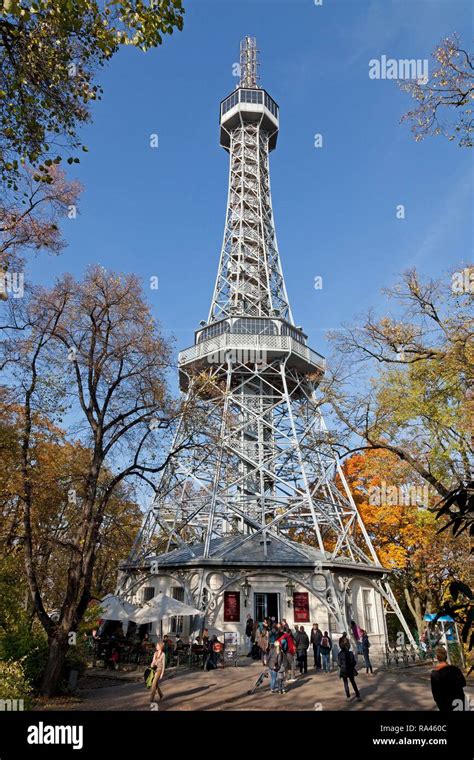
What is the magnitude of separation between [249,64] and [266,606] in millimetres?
52866

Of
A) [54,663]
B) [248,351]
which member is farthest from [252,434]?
[54,663]

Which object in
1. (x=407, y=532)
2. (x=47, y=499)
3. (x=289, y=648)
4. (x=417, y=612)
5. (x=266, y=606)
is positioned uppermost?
(x=47, y=499)

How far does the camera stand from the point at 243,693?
13898 mm

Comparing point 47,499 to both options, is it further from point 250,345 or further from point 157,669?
point 250,345

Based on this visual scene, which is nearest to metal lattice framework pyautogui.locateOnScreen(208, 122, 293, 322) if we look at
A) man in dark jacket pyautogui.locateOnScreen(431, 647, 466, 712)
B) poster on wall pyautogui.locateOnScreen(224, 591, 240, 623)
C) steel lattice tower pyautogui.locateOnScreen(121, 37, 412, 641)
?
steel lattice tower pyautogui.locateOnScreen(121, 37, 412, 641)

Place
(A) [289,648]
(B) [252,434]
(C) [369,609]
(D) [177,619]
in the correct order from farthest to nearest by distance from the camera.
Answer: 1. (B) [252,434]
2. (C) [369,609]
3. (D) [177,619]
4. (A) [289,648]

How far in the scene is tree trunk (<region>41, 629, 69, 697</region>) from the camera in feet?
42.7

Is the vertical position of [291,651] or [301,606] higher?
[301,606]

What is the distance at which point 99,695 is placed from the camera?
14.5 meters

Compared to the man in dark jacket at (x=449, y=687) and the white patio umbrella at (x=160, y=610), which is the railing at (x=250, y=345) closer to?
the white patio umbrella at (x=160, y=610)

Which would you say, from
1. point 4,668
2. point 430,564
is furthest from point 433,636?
point 4,668

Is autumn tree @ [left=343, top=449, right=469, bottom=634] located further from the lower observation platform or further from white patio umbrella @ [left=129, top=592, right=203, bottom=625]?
white patio umbrella @ [left=129, top=592, right=203, bottom=625]

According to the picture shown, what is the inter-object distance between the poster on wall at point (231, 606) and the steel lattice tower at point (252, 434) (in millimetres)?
1764

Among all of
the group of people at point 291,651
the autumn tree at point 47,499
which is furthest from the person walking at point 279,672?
the autumn tree at point 47,499
